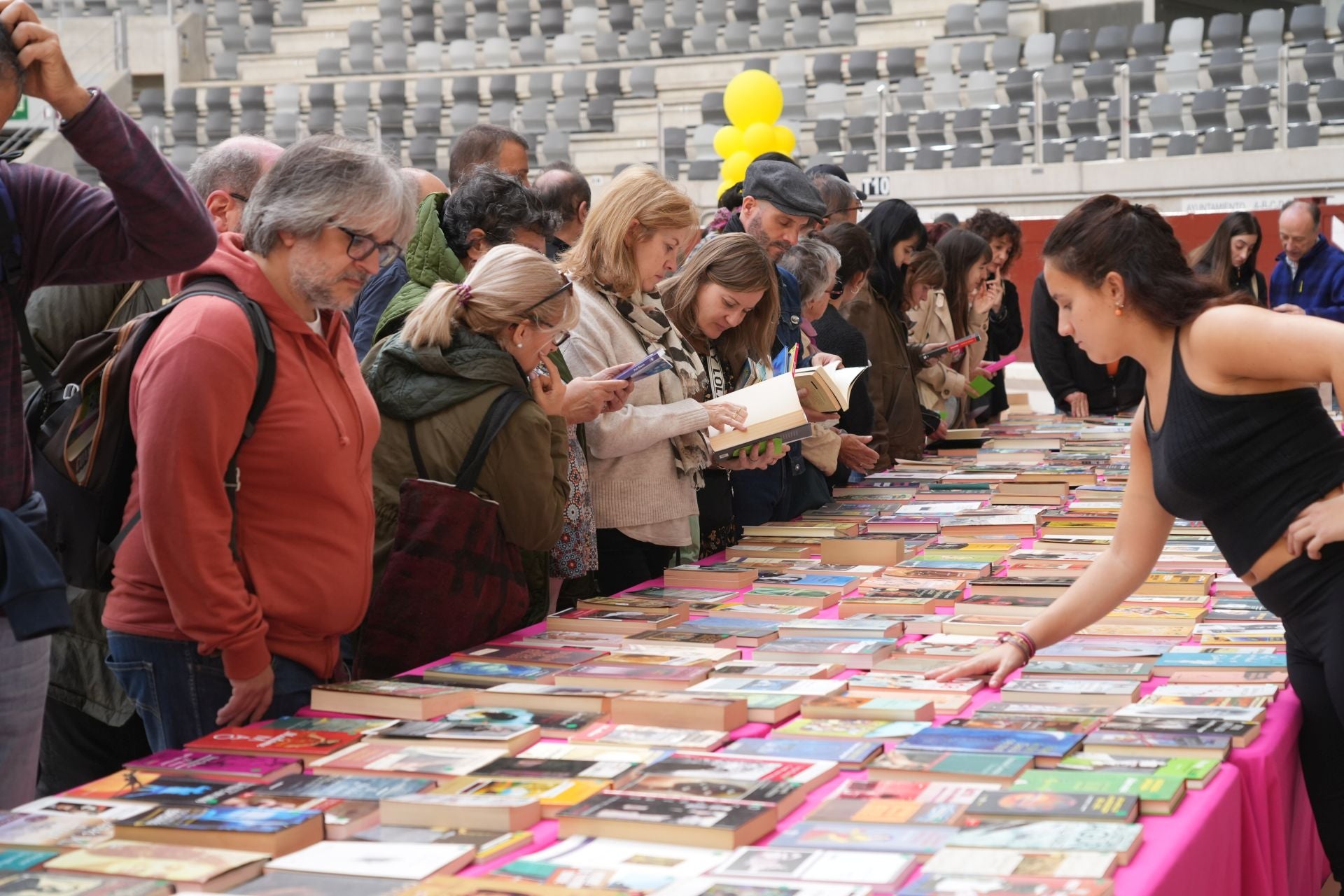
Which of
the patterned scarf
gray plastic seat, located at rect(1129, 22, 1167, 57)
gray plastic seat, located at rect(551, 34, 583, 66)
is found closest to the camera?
the patterned scarf

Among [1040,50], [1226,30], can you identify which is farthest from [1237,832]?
[1226,30]

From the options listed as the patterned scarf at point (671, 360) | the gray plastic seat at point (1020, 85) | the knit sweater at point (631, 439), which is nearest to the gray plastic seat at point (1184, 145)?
the gray plastic seat at point (1020, 85)

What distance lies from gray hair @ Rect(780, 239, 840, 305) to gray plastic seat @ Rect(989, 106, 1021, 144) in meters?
8.37

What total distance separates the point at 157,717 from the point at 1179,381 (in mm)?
1505

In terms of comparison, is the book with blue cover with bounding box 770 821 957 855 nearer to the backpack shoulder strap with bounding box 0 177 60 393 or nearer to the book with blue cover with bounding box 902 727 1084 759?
the book with blue cover with bounding box 902 727 1084 759

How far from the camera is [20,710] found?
1797 millimetres

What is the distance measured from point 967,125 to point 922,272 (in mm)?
7853

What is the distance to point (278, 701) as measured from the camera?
211 cm

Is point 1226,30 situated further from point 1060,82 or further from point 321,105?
point 321,105

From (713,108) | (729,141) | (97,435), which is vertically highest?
(713,108)

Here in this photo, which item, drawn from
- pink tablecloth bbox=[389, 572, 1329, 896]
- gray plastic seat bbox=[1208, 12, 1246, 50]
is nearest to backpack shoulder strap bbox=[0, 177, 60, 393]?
pink tablecloth bbox=[389, 572, 1329, 896]

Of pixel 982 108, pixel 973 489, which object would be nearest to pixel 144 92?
pixel 982 108

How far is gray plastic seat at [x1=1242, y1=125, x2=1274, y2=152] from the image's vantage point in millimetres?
10852

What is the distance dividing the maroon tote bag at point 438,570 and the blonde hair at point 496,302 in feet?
0.44
